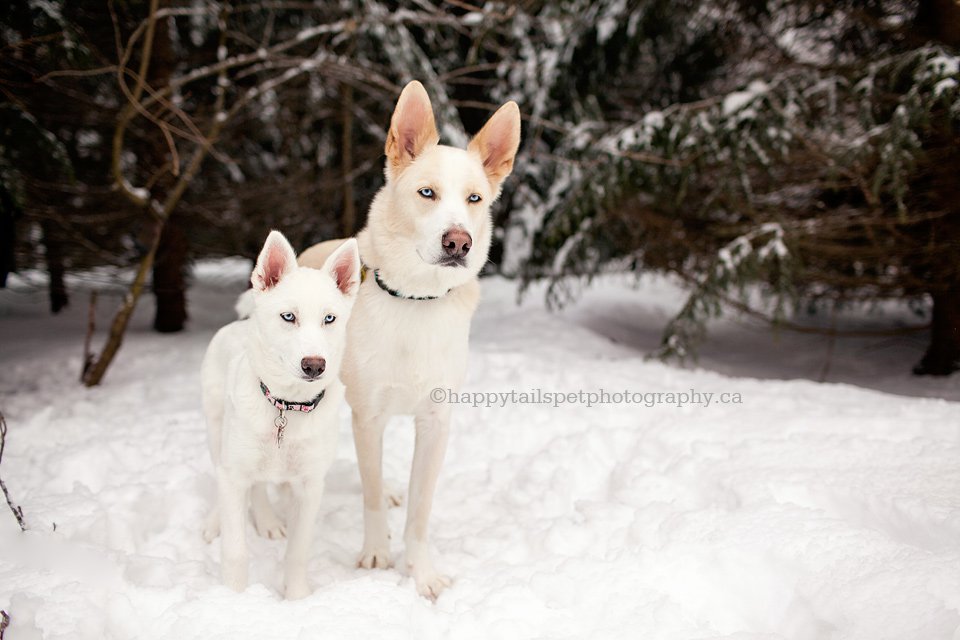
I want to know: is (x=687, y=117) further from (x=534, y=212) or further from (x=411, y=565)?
(x=411, y=565)

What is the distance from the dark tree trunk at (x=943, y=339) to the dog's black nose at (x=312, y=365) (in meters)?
6.28

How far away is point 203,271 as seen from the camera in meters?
12.4

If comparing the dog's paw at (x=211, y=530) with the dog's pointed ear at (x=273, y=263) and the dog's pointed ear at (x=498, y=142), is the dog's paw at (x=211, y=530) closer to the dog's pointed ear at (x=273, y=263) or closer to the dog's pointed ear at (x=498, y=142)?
the dog's pointed ear at (x=273, y=263)

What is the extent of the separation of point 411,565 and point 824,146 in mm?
5365

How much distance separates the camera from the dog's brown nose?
2408 mm

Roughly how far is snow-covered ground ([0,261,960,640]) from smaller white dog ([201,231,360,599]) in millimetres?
Result: 241

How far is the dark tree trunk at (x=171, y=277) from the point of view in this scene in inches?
308

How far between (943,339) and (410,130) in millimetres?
6376

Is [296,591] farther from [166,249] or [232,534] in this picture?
[166,249]

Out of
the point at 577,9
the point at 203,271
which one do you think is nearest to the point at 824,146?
the point at 577,9

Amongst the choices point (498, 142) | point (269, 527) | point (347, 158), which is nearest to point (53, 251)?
point (347, 158)

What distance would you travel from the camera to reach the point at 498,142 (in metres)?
2.86

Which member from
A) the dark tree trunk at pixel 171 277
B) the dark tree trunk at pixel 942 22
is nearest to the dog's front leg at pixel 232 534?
the dark tree trunk at pixel 171 277

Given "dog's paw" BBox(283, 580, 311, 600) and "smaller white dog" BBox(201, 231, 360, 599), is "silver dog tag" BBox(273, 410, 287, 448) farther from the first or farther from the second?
"dog's paw" BBox(283, 580, 311, 600)
